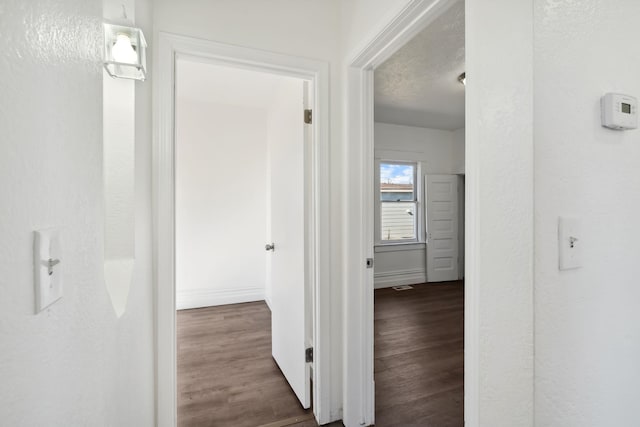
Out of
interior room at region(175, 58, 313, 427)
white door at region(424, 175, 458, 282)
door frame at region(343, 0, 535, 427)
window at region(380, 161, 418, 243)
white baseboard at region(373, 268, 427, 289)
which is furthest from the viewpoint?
white door at region(424, 175, 458, 282)

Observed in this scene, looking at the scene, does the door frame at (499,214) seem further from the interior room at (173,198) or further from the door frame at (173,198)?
the door frame at (173,198)

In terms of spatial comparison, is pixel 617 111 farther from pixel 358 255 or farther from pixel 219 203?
pixel 219 203

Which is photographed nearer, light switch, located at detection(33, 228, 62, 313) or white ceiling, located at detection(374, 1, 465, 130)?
light switch, located at detection(33, 228, 62, 313)

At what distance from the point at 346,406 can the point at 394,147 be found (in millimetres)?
3953

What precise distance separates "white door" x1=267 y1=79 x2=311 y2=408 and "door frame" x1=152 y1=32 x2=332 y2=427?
0.33ft

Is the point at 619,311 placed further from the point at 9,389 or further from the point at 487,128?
the point at 9,389

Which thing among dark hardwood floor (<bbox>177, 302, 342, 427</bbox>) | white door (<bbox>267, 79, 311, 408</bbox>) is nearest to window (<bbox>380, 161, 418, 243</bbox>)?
dark hardwood floor (<bbox>177, 302, 342, 427</bbox>)

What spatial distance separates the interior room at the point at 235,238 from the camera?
6.18 feet

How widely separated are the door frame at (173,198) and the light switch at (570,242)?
3.70 ft

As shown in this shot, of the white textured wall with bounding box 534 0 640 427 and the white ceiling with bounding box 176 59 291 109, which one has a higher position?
the white ceiling with bounding box 176 59 291 109

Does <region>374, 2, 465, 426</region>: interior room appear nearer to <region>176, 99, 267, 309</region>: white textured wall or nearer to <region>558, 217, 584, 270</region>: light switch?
<region>558, 217, 584, 270</region>: light switch

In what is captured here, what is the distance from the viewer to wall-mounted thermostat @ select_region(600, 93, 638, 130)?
814 mm

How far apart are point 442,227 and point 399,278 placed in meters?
1.19

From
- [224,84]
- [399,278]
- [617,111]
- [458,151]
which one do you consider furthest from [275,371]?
[458,151]
